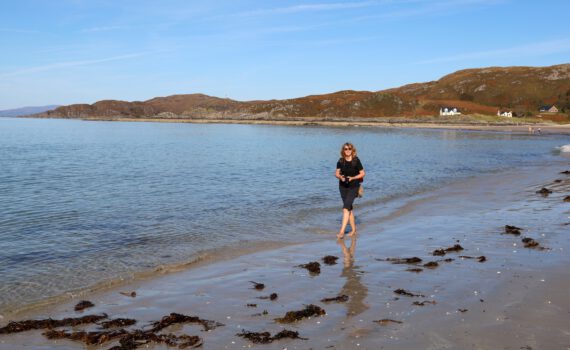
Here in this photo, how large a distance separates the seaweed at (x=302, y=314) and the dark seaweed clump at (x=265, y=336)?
16.8 inches

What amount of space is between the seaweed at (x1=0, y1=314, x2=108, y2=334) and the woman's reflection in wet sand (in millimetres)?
3693

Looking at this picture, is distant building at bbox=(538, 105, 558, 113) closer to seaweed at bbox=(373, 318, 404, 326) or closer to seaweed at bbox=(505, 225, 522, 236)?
seaweed at bbox=(505, 225, 522, 236)

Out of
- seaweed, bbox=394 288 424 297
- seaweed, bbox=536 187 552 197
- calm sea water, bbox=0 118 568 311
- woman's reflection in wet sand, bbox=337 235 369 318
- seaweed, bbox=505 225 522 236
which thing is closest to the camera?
woman's reflection in wet sand, bbox=337 235 369 318

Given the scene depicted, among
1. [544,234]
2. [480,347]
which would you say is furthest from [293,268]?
[544,234]

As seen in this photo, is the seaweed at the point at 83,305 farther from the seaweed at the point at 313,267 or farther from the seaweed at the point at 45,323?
the seaweed at the point at 313,267

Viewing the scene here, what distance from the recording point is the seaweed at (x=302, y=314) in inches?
262

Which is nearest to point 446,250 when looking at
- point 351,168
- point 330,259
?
point 330,259

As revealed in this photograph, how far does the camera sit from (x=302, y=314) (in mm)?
6770

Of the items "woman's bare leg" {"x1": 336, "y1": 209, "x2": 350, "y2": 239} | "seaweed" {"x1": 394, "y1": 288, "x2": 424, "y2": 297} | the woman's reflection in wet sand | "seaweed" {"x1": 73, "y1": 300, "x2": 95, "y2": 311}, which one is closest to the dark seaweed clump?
the woman's reflection in wet sand

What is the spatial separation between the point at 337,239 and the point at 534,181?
52.7ft

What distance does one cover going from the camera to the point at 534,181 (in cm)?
2381

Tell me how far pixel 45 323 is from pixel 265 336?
10.8 ft

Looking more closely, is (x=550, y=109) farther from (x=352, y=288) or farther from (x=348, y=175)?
(x=352, y=288)

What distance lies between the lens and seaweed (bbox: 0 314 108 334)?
22.0ft
